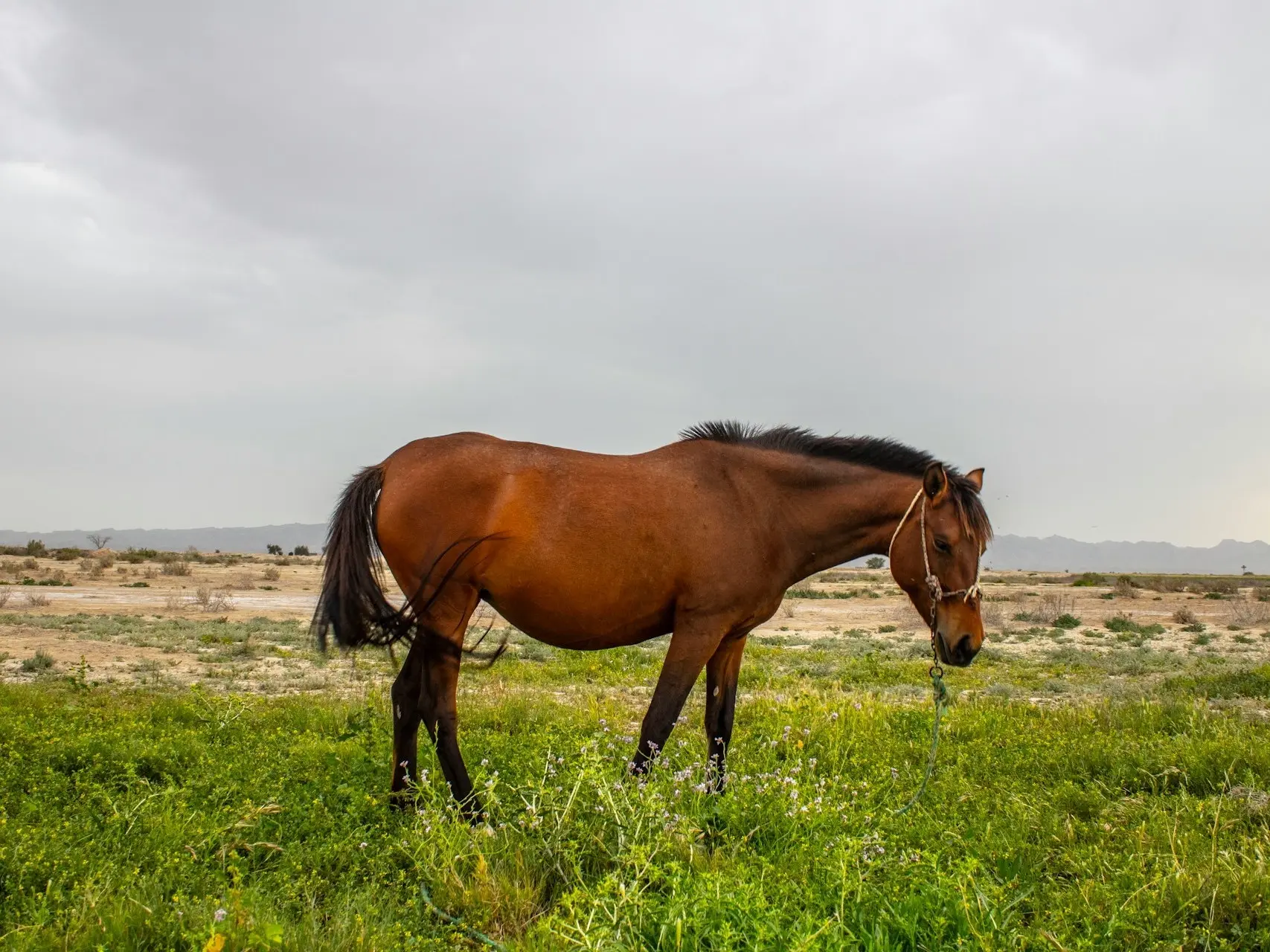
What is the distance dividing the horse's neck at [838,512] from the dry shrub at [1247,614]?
25680 millimetres

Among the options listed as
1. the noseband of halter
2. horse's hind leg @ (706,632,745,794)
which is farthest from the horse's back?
the noseband of halter

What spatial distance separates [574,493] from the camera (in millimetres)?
5453

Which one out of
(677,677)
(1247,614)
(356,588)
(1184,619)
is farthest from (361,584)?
(1247,614)

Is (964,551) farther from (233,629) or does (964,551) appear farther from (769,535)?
(233,629)

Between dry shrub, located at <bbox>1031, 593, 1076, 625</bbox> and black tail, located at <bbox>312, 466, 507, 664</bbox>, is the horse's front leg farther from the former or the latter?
dry shrub, located at <bbox>1031, 593, 1076, 625</bbox>

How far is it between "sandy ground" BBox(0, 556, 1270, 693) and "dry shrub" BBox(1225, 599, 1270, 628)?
0.35ft

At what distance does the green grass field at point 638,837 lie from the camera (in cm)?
318

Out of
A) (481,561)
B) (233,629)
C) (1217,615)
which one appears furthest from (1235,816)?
(1217,615)

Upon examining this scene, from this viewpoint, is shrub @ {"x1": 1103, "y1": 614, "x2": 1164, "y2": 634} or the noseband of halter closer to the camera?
the noseband of halter

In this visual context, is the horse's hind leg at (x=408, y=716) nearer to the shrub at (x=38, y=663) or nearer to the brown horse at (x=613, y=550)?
the brown horse at (x=613, y=550)

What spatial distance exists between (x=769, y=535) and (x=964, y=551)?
1.27m

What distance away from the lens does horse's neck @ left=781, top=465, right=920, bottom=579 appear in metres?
5.76

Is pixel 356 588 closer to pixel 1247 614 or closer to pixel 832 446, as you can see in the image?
pixel 832 446

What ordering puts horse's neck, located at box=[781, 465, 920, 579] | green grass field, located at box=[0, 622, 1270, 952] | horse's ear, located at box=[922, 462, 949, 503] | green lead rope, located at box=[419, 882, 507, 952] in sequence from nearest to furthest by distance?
1. green grass field, located at box=[0, 622, 1270, 952]
2. green lead rope, located at box=[419, 882, 507, 952]
3. horse's ear, located at box=[922, 462, 949, 503]
4. horse's neck, located at box=[781, 465, 920, 579]
